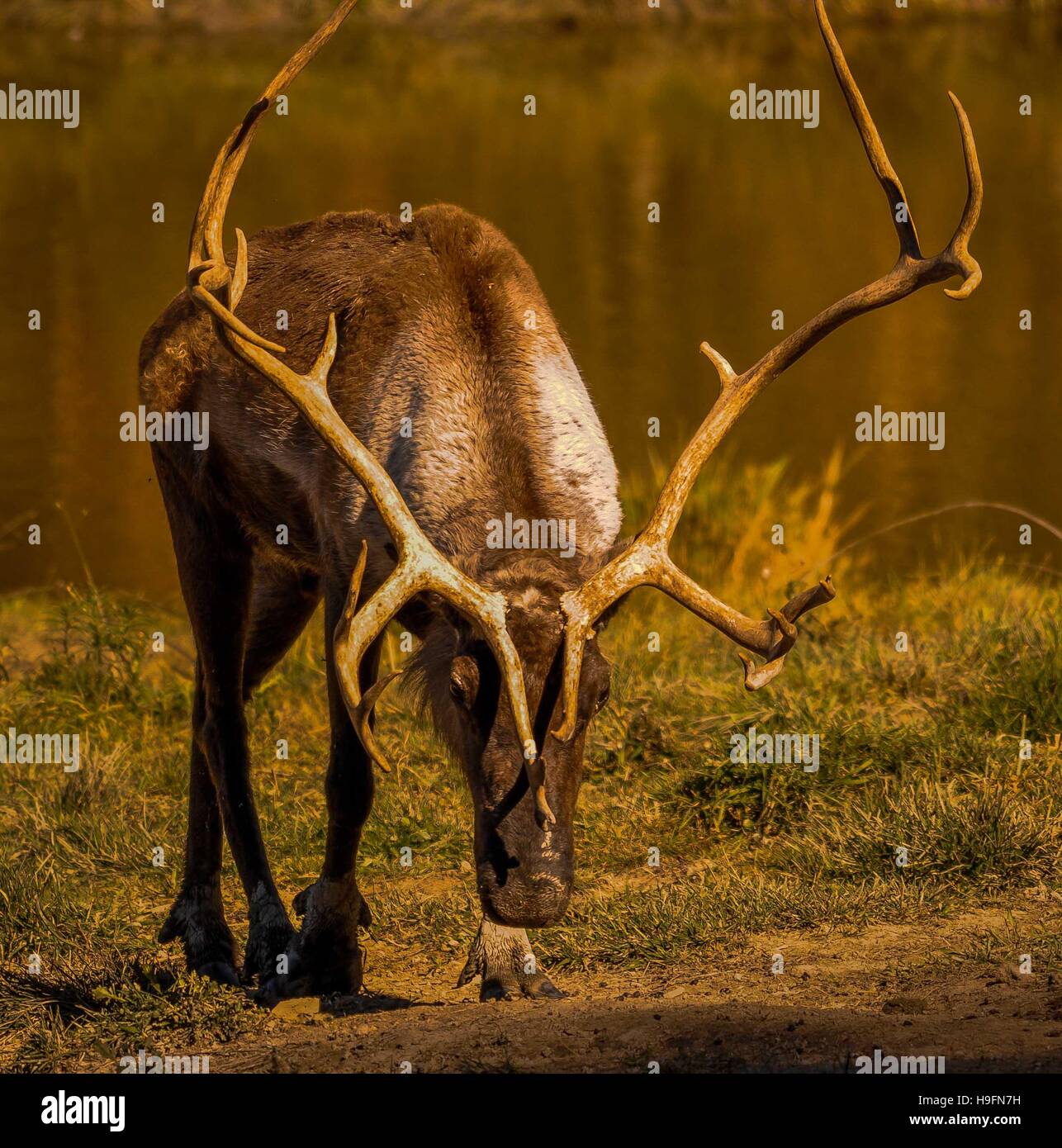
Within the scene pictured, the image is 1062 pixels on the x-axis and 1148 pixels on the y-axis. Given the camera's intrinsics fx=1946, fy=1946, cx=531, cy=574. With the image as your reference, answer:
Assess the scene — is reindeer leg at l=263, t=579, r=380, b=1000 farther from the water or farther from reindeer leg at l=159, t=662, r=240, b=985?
the water

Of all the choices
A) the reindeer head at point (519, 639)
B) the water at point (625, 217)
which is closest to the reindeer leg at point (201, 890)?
the reindeer head at point (519, 639)

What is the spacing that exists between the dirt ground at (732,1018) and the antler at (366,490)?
1.95ft

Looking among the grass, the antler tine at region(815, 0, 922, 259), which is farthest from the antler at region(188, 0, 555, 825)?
the antler tine at region(815, 0, 922, 259)

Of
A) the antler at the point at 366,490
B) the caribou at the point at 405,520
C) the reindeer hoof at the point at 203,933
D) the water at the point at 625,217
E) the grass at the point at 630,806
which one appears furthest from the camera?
the water at the point at 625,217

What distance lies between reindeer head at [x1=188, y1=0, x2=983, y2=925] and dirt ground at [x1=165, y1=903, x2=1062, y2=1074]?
14.1 inches

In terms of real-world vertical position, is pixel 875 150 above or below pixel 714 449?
above

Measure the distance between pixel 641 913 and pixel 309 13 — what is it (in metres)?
24.7

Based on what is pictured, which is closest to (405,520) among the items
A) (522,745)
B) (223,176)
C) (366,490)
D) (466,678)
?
(366,490)

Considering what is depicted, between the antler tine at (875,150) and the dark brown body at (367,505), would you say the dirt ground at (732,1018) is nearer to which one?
the dark brown body at (367,505)

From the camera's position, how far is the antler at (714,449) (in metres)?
5.00

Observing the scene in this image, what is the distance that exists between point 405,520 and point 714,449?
35.5 inches

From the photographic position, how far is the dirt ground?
4.72 metres

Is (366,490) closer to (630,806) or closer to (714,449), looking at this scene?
(714,449)

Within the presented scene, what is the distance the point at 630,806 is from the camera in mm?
6953
